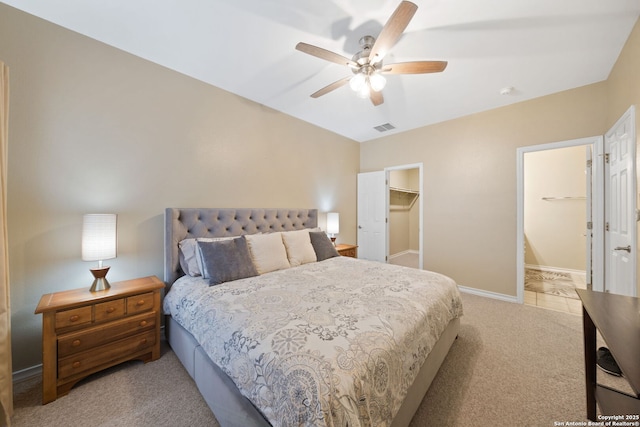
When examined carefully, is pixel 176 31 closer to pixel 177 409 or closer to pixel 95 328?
pixel 95 328

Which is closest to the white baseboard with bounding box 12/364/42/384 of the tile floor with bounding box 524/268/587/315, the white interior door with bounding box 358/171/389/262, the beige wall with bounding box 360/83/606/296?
the white interior door with bounding box 358/171/389/262

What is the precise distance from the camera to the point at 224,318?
55.6 inches

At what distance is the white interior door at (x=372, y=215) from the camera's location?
454 centimetres

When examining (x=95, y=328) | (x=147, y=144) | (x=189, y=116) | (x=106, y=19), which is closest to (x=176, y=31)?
(x=106, y=19)

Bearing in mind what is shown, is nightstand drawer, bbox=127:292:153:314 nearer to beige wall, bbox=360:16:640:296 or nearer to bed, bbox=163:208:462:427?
bed, bbox=163:208:462:427

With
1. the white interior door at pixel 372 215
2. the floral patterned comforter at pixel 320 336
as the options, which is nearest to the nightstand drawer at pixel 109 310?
the floral patterned comforter at pixel 320 336

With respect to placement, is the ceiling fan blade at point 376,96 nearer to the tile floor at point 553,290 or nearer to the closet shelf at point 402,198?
the tile floor at point 553,290

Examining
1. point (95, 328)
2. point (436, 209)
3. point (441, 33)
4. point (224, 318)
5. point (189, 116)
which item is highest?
point (441, 33)

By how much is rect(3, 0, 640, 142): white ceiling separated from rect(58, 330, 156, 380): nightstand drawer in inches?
105

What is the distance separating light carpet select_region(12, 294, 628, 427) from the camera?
56.6 inches

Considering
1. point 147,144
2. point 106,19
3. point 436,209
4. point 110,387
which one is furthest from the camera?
point 436,209

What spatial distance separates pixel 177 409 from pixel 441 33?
11.7ft

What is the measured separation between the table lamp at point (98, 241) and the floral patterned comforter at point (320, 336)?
545 mm

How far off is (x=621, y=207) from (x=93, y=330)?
15.9ft
